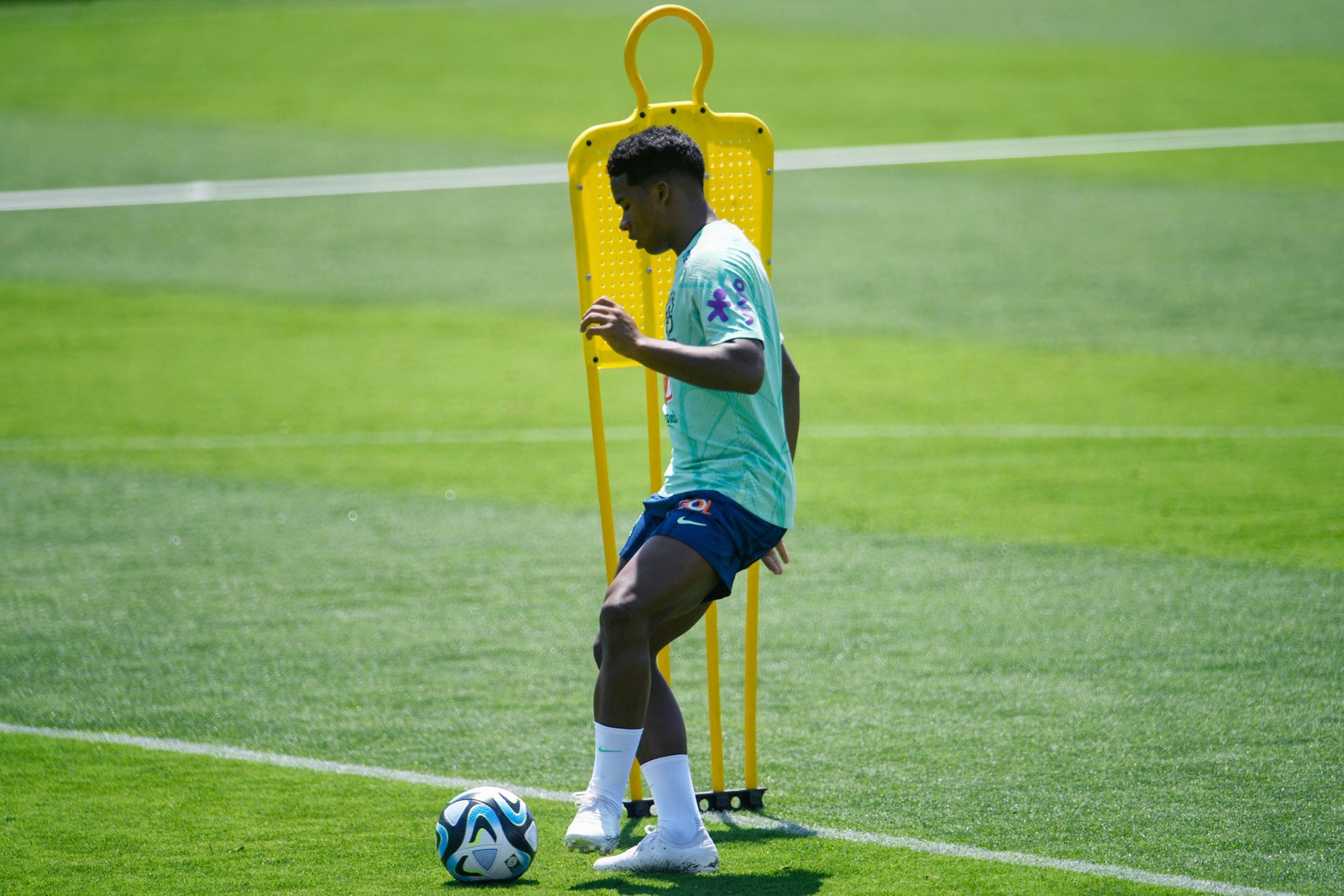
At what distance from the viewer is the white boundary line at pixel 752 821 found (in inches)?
178

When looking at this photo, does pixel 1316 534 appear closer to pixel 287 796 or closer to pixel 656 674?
pixel 656 674

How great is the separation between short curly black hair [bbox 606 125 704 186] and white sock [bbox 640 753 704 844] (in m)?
1.80

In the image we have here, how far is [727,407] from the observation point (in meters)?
4.38

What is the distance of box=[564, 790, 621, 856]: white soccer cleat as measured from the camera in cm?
434

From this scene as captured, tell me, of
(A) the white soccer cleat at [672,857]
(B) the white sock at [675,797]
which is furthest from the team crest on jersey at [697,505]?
(A) the white soccer cleat at [672,857]

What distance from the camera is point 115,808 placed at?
526 cm

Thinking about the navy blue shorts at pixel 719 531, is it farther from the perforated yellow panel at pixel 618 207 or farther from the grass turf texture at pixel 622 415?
the grass turf texture at pixel 622 415

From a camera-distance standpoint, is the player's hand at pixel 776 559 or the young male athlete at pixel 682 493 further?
the player's hand at pixel 776 559

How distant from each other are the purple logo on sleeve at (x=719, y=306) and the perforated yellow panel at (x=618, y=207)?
853 mm

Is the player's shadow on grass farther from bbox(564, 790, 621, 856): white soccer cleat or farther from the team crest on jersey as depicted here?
the team crest on jersey

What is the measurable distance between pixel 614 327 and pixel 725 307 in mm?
330

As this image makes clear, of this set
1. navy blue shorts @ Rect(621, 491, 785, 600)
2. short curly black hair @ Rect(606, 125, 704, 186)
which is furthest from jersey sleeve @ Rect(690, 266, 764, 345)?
navy blue shorts @ Rect(621, 491, 785, 600)

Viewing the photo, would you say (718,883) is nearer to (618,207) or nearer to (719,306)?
(719,306)

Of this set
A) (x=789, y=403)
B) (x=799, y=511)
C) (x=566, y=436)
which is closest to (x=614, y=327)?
(x=789, y=403)
